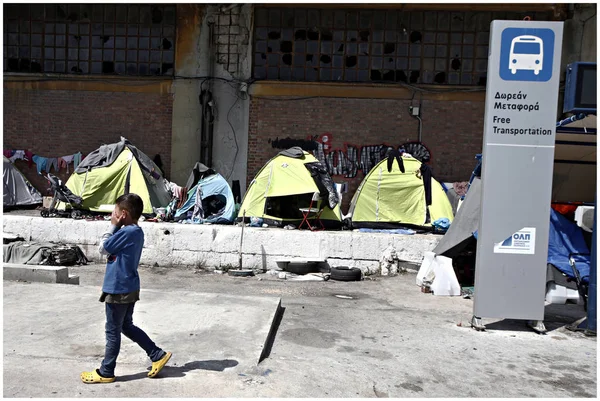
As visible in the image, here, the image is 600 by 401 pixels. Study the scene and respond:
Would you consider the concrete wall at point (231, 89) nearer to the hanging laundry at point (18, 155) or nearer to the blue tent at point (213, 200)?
the blue tent at point (213, 200)

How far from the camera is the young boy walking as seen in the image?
13.7 feet

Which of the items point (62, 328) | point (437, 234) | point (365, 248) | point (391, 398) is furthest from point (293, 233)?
point (391, 398)

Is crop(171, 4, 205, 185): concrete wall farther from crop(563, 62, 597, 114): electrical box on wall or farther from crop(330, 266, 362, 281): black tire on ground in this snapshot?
crop(563, 62, 597, 114): electrical box on wall

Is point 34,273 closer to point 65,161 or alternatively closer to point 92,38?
point 65,161

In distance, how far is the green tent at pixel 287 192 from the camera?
11.1m

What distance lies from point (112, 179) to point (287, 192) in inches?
164

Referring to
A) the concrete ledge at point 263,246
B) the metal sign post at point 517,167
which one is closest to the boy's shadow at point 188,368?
the metal sign post at point 517,167

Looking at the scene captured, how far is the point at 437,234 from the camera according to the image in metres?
11.0

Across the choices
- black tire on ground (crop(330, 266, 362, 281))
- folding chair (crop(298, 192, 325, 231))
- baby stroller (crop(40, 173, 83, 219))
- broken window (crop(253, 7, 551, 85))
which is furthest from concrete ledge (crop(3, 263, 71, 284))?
broken window (crop(253, 7, 551, 85))

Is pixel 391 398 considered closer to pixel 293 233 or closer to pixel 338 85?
pixel 293 233

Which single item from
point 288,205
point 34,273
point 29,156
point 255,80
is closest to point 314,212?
point 288,205

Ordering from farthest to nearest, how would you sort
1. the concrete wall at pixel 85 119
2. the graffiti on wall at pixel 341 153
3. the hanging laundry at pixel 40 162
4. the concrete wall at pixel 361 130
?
the hanging laundry at pixel 40 162, the concrete wall at pixel 85 119, the graffiti on wall at pixel 341 153, the concrete wall at pixel 361 130

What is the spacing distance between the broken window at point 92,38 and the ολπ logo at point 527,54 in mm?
9825

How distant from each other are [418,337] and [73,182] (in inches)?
360
